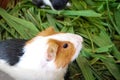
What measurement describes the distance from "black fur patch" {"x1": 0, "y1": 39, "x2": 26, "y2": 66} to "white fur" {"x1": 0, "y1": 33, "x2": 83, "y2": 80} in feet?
0.07

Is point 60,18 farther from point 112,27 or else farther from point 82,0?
point 112,27

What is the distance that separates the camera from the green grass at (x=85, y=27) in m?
2.07

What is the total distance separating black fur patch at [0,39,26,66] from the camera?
178 cm

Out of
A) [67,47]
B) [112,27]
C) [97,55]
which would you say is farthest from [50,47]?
[112,27]

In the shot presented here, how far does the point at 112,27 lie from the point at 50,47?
0.61m

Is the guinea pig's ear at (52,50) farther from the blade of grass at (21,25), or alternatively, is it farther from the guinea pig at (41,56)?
the blade of grass at (21,25)

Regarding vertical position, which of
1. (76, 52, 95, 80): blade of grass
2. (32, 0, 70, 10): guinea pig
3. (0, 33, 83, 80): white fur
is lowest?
(76, 52, 95, 80): blade of grass

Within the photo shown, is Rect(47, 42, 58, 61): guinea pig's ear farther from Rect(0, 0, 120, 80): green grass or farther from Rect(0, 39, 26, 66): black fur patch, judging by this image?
Rect(0, 0, 120, 80): green grass

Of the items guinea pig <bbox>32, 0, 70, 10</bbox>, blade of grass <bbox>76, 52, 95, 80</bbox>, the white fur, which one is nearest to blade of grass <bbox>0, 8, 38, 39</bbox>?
guinea pig <bbox>32, 0, 70, 10</bbox>

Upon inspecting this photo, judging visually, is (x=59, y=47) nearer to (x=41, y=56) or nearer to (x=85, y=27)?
(x=41, y=56)

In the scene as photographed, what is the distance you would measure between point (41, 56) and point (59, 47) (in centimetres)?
9

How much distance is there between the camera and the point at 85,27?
219cm

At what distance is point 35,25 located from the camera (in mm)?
2246

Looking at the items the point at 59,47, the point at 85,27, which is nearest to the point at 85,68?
the point at 85,27
